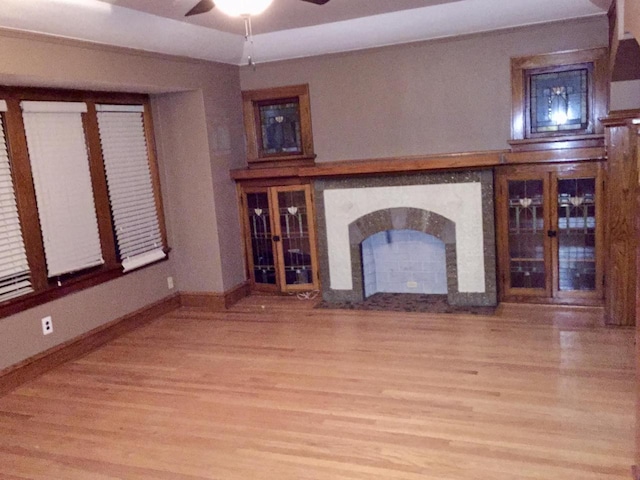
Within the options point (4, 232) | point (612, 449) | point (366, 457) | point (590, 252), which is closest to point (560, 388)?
point (612, 449)

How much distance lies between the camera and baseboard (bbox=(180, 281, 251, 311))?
571cm

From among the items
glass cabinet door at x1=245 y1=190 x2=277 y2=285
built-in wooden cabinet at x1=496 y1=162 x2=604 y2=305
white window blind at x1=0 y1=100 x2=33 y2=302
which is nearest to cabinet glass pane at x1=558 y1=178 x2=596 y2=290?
built-in wooden cabinet at x1=496 y1=162 x2=604 y2=305

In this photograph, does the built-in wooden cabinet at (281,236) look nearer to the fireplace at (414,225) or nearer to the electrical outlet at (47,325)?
the fireplace at (414,225)

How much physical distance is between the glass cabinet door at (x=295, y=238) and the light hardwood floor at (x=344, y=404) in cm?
88

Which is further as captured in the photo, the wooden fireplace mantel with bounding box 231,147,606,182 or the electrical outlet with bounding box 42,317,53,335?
the wooden fireplace mantel with bounding box 231,147,606,182

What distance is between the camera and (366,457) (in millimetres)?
2951

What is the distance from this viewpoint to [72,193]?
4.61m

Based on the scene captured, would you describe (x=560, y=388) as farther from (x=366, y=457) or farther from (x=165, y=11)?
(x=165, y=11)

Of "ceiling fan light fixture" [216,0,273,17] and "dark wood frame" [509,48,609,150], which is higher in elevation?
"ceiling fan light fixture" [216,0,273,17]

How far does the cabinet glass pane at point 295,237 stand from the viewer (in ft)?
19.1

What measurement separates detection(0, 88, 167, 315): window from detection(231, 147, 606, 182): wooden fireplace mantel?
40.2 inches

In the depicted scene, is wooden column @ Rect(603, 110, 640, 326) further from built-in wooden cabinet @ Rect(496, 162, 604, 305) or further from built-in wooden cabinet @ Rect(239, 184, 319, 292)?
built-in wooden cabinet @ Rect(239, 184, 319, 292)

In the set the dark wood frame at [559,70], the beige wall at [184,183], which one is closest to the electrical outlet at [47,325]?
the beige wall at [184,183]

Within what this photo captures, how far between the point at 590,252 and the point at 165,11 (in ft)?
12.5
